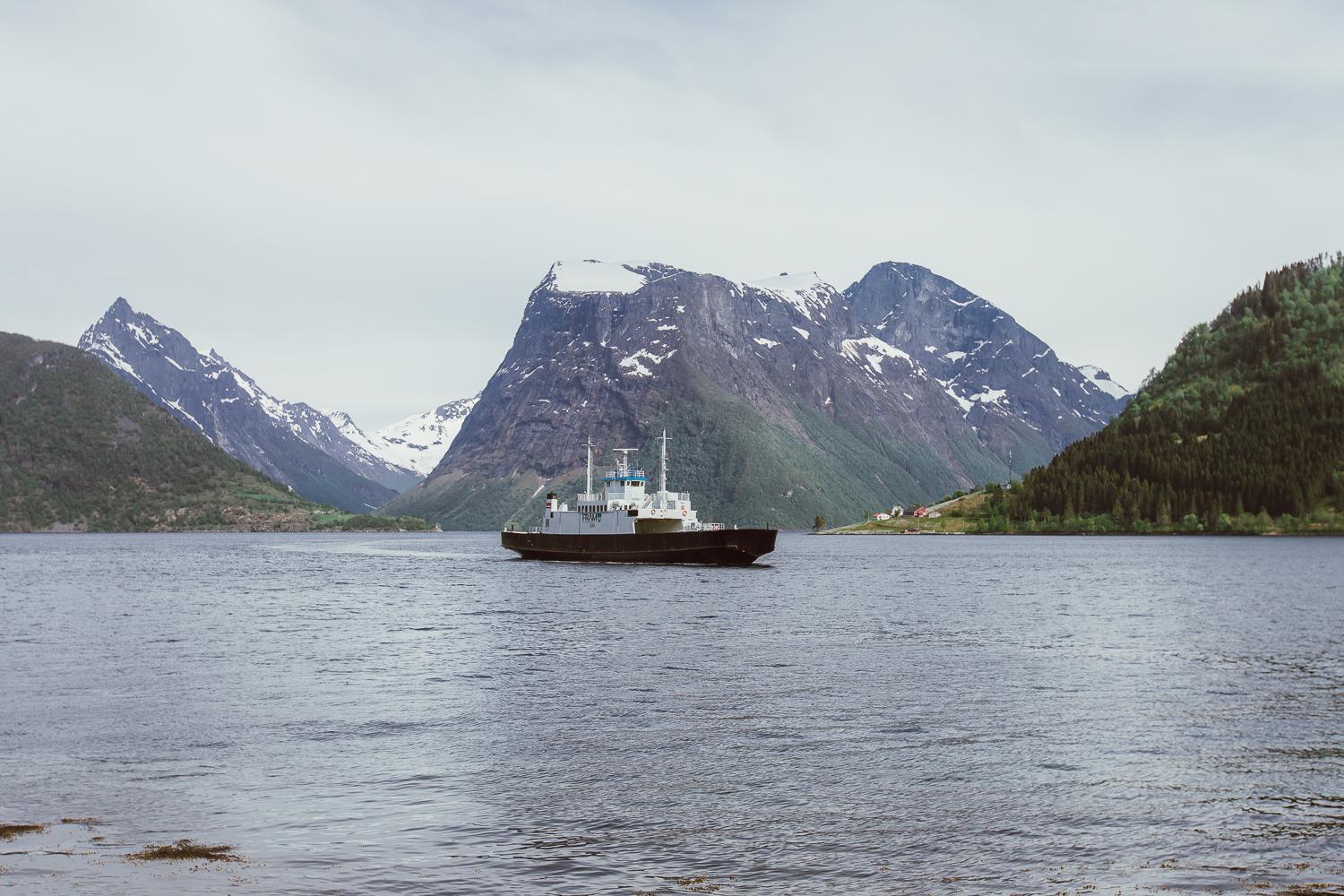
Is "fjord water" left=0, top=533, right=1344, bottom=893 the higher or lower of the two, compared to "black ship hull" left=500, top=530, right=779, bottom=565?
lower

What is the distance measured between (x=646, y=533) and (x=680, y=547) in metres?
5.74

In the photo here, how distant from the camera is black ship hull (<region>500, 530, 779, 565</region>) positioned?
16770cm

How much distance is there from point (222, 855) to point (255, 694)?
27.6 metres

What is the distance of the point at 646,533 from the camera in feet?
561

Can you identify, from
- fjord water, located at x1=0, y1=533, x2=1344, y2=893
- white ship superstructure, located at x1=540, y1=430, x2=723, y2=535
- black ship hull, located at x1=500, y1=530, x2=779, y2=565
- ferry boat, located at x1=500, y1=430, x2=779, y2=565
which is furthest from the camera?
white ship superstructure, located at x1=540, y1=430, x2=723, y2=535

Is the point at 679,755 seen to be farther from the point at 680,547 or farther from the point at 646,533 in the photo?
the point at 646,533

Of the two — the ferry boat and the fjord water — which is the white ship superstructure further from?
the fjord water

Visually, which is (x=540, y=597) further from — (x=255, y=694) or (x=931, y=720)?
(x=931, y=720)

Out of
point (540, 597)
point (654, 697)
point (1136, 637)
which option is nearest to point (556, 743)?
point (654, 697)

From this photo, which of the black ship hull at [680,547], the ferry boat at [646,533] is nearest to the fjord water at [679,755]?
the black ship hull at [680,547]

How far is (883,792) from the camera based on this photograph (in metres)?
32.1

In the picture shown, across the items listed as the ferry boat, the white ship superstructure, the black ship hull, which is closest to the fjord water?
the black ship hull

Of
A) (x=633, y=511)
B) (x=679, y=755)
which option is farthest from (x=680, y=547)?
(x=679, y=755)

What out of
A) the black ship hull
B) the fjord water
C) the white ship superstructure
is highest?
the white ship superstructure
